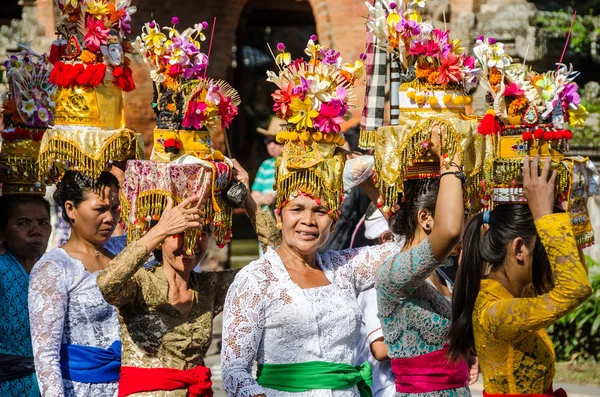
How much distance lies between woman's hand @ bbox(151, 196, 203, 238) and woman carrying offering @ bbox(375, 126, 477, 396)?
2.67ft

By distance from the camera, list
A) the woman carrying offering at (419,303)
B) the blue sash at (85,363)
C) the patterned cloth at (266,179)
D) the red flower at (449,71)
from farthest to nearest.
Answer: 1. the patterned cloth at (266,179)
2. the blue sash at (85,363)
3. the red flower at (449,71)
4. the woman carrying offering at (419,303)

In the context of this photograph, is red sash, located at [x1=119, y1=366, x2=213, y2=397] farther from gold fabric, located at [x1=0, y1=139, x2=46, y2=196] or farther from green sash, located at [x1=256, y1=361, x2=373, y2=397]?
gold fabric, located at [x1=0, y1=139, x2=46, y2=196]

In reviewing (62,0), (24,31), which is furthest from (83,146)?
(24,31)

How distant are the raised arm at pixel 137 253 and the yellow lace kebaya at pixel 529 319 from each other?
1266mm

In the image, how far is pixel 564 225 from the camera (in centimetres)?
355

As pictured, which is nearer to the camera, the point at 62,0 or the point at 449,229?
the point at 449,229

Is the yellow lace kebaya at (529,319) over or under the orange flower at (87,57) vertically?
under

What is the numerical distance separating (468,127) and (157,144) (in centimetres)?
142

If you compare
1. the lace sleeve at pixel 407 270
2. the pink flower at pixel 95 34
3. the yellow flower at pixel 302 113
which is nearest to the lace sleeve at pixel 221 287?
the yellow flower at pixel 302 113

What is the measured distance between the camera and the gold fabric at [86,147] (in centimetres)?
477

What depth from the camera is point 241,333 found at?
4.13m

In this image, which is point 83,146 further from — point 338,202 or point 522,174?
point 522,174

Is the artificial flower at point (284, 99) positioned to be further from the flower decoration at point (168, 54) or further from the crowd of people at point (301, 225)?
the flower decoration at point (168, 54)


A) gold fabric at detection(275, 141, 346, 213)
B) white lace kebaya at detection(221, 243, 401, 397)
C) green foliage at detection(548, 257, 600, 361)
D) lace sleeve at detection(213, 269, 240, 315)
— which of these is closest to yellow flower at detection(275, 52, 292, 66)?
gold fabric at detection(275, 141, 346, 213)
